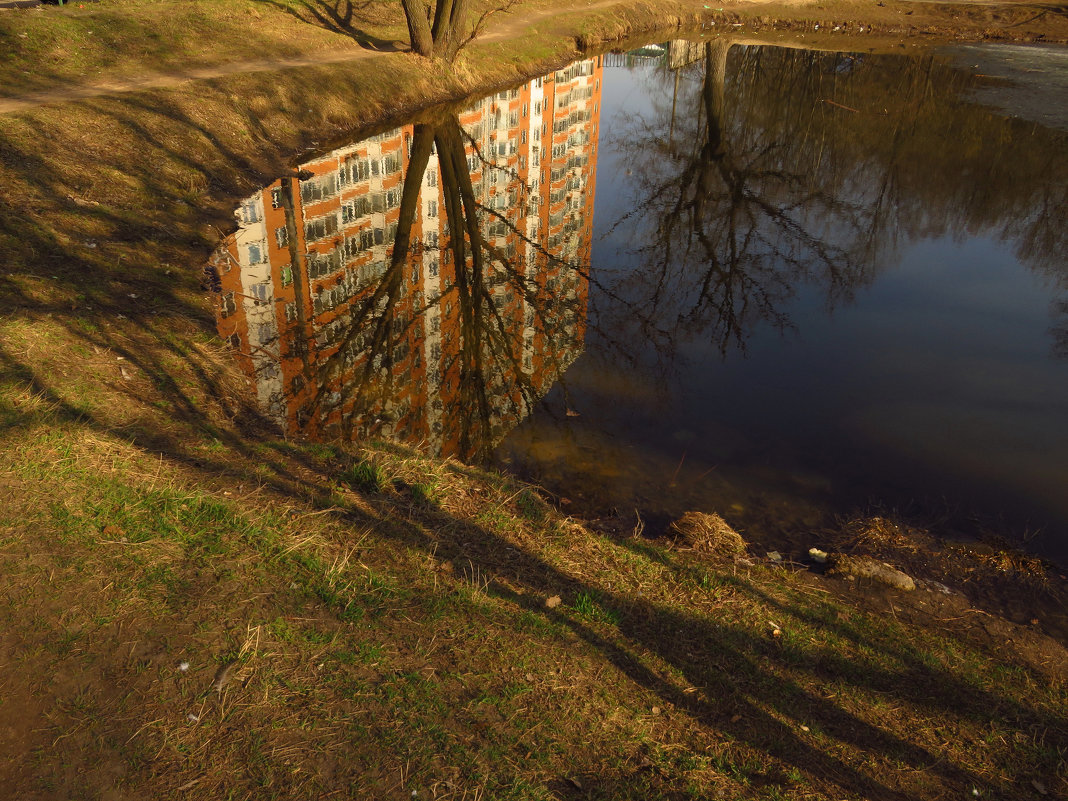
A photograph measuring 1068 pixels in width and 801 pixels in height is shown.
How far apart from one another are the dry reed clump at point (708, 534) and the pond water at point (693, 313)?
676 mm

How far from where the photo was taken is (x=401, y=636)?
4.75 metres

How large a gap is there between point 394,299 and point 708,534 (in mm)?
6389

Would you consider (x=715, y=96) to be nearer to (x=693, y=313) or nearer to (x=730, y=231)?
(x=730, y=231)

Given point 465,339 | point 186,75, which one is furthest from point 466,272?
point 186,75

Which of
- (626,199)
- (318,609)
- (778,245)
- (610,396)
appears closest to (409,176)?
(626,199)

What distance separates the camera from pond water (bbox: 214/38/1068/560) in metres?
8.43

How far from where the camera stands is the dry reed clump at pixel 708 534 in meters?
6.66

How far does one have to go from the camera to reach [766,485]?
820 cm

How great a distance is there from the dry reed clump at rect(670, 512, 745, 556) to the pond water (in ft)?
2.22

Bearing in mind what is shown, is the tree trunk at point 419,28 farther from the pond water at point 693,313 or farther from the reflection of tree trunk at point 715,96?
Result: the reflection of tree trunk at point 715,96

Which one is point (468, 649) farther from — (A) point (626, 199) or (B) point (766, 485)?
(A) point (626, 199)

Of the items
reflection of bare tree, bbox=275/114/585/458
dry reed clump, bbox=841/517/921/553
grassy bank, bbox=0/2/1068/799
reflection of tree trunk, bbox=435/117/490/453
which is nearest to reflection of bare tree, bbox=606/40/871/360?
reflection of bare tree, bbox=275/114/585/458

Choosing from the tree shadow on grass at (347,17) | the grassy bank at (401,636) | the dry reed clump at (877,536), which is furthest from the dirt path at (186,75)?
the dry reed clump at (877,536)

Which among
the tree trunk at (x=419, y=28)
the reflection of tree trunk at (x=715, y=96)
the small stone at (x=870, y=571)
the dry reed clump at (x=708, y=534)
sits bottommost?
the small stone at (x=870, y=571)
